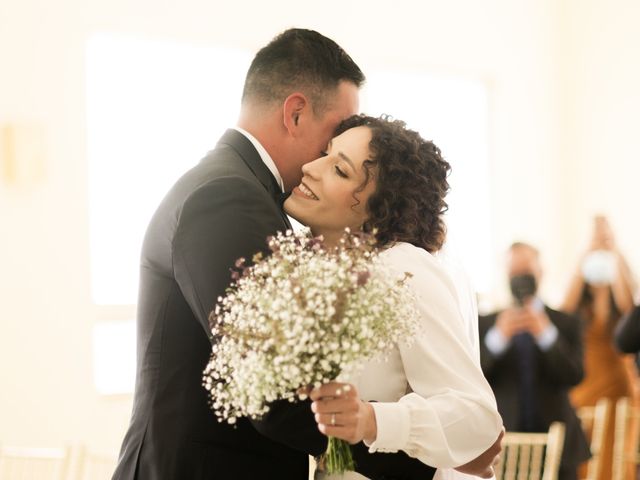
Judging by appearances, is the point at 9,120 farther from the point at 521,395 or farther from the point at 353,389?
the point at 353,389

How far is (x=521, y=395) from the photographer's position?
520 cm

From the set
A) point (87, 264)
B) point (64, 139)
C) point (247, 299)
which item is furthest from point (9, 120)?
point (247, 299)

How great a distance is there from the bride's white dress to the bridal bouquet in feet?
0.58

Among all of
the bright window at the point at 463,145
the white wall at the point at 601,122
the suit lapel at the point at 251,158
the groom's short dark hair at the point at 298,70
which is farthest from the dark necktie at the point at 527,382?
the white wall at the point at 601,122

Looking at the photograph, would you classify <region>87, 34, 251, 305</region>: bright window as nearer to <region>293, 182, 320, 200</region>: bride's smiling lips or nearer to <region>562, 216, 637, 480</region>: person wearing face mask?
<region>562, 216, 637, 480</region>: person wearing face mask

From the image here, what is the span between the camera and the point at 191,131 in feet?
24.0

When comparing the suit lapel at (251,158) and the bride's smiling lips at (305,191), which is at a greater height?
the suit lapel at (251,158)

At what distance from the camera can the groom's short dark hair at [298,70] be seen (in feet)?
8.32

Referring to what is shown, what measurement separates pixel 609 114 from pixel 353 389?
26.6 ft

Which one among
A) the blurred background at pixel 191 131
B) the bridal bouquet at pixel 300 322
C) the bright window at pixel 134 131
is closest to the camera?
Answer: the bridal bouquet at pixel 300 322

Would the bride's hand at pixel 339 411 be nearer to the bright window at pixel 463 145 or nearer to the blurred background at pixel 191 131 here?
the blurred background at pixel 191 131

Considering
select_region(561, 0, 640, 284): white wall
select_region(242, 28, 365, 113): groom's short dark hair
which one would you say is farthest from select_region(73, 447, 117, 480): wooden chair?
select_region(561, 0, 640, 284): white wall

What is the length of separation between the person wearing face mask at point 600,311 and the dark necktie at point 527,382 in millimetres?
1620

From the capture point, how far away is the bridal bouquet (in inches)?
68.7
